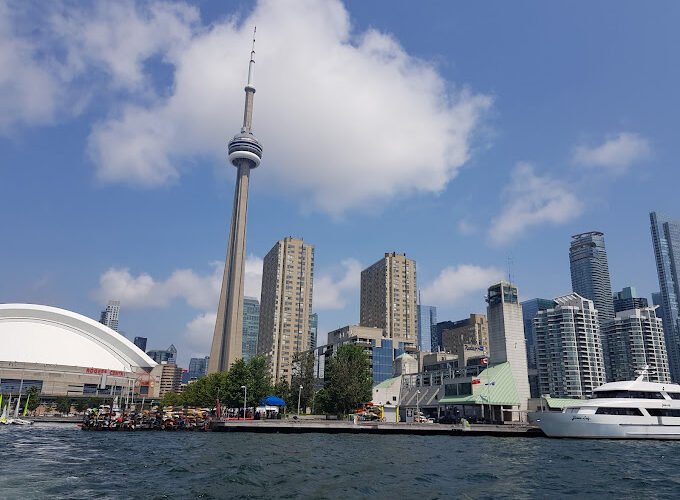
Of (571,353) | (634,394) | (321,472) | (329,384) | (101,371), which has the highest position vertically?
(571,353)

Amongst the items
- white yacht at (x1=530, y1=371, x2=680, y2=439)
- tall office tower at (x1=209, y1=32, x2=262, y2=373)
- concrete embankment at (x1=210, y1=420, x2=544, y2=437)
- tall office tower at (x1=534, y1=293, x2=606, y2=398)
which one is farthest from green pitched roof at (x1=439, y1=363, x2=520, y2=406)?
tall office tower at (x1=209, y1=32, x2=262, y2=373)

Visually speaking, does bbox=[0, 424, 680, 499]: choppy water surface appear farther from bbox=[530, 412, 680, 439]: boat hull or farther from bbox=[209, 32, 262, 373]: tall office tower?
bbox=[209, 32, 262, 373]: tall office tower

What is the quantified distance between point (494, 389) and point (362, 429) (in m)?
38.2

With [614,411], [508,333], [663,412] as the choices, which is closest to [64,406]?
[508,333]

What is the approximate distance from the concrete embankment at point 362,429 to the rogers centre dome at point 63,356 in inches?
4013

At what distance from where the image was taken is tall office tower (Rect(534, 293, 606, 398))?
179 m

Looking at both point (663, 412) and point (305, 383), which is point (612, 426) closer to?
point (663, 412)

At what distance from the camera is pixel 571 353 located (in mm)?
180375

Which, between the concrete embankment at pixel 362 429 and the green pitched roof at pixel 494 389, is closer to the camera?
the concrete embankment at pixel 362 429

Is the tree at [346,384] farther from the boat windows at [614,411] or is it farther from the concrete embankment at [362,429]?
the boat windows at [614,411]

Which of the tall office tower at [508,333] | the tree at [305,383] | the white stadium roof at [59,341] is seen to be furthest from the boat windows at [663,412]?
the white stadium roof at [59,341]

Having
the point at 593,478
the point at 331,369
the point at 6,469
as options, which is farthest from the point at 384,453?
the point at 331,369

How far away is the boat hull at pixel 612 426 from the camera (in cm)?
6631

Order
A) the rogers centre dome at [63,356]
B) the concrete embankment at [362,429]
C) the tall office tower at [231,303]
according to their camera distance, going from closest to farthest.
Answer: the concrete embankment at [362,429] < the rogers centre dome at [63,356] < the tall office tower at [231,303]
